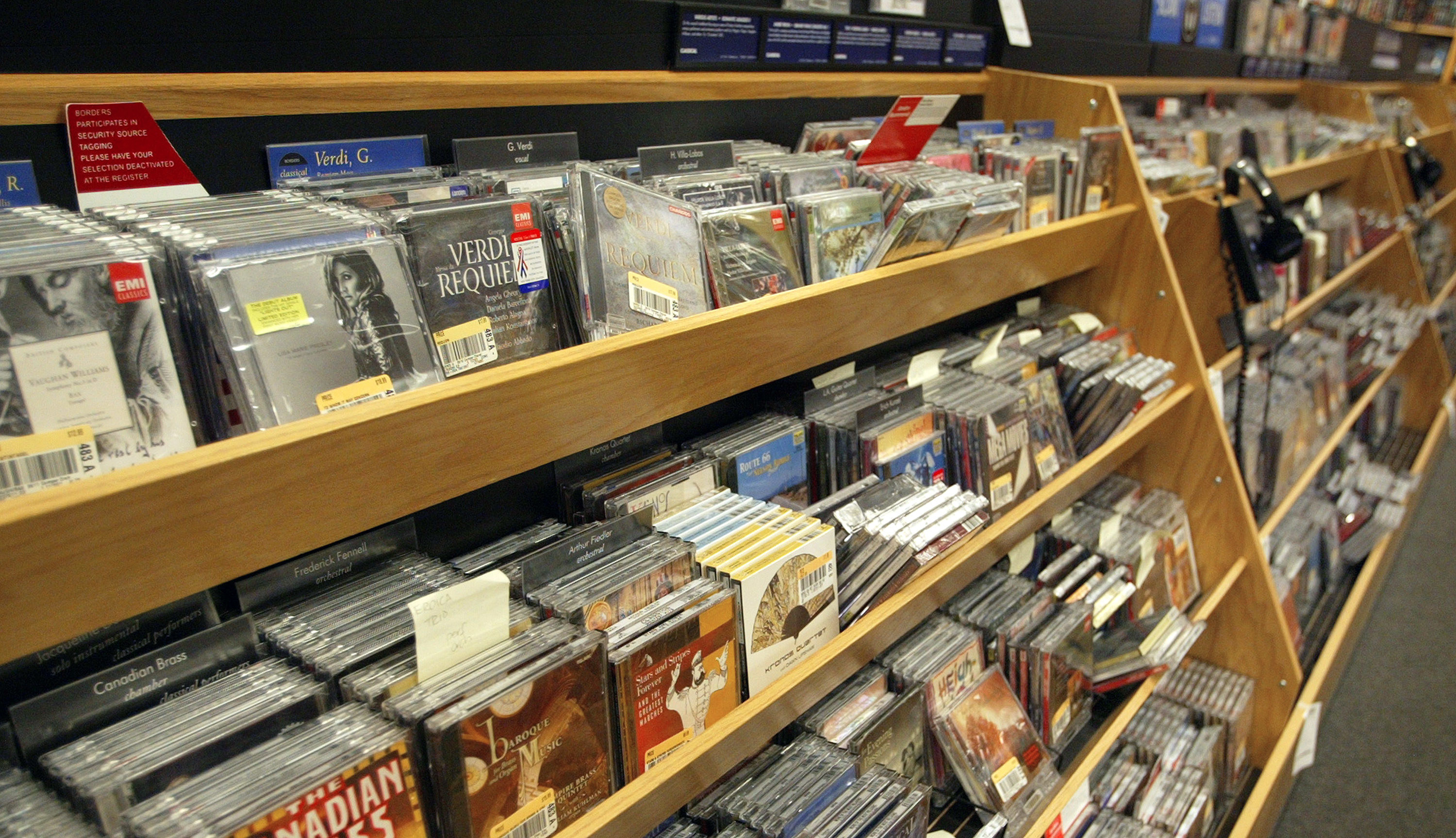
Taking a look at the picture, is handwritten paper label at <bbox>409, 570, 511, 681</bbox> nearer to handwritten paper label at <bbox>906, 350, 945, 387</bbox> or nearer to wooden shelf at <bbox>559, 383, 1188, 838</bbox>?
wooden shelf at <bbox>559, 383, 1188, 838</bbox>

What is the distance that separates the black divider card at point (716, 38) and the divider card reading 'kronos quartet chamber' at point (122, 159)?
0.85 m

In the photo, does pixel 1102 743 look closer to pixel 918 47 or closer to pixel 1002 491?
pixel 1002 491

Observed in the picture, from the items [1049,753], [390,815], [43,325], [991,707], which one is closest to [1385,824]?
[1049,753]

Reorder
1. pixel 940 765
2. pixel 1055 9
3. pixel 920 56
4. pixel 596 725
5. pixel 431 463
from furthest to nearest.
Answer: pixel 1055 9 → pixel 920 56 → pixel 940 765 → pixel 596 725 → pixel 431 463

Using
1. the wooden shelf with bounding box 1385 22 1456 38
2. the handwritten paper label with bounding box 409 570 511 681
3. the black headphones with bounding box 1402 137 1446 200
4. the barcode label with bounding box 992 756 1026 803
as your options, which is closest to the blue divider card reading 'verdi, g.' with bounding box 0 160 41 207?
the handwritten paper label with bounding box 409 570 511 681

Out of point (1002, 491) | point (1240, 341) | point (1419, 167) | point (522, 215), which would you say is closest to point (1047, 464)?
point (1002, 491)

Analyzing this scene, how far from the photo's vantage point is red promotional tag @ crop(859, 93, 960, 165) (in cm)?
168

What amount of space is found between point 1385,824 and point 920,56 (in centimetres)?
257

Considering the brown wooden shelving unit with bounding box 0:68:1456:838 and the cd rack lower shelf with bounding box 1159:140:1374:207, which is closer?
the brown wooden shelving unit with bounding box 0:68:1456:838

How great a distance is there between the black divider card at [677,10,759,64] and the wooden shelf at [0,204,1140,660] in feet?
1.83

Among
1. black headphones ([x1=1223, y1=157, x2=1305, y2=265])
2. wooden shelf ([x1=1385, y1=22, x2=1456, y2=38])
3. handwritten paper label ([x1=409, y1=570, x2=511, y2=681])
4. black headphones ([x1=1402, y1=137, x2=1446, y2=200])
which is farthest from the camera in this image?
wooden shelf ([x1=1385, y1=22, x2=1456, y2=38])

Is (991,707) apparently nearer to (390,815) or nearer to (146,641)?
(390,815)

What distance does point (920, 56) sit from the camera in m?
2.15

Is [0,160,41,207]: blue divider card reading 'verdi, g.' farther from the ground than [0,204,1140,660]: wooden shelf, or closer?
farther from the ground
